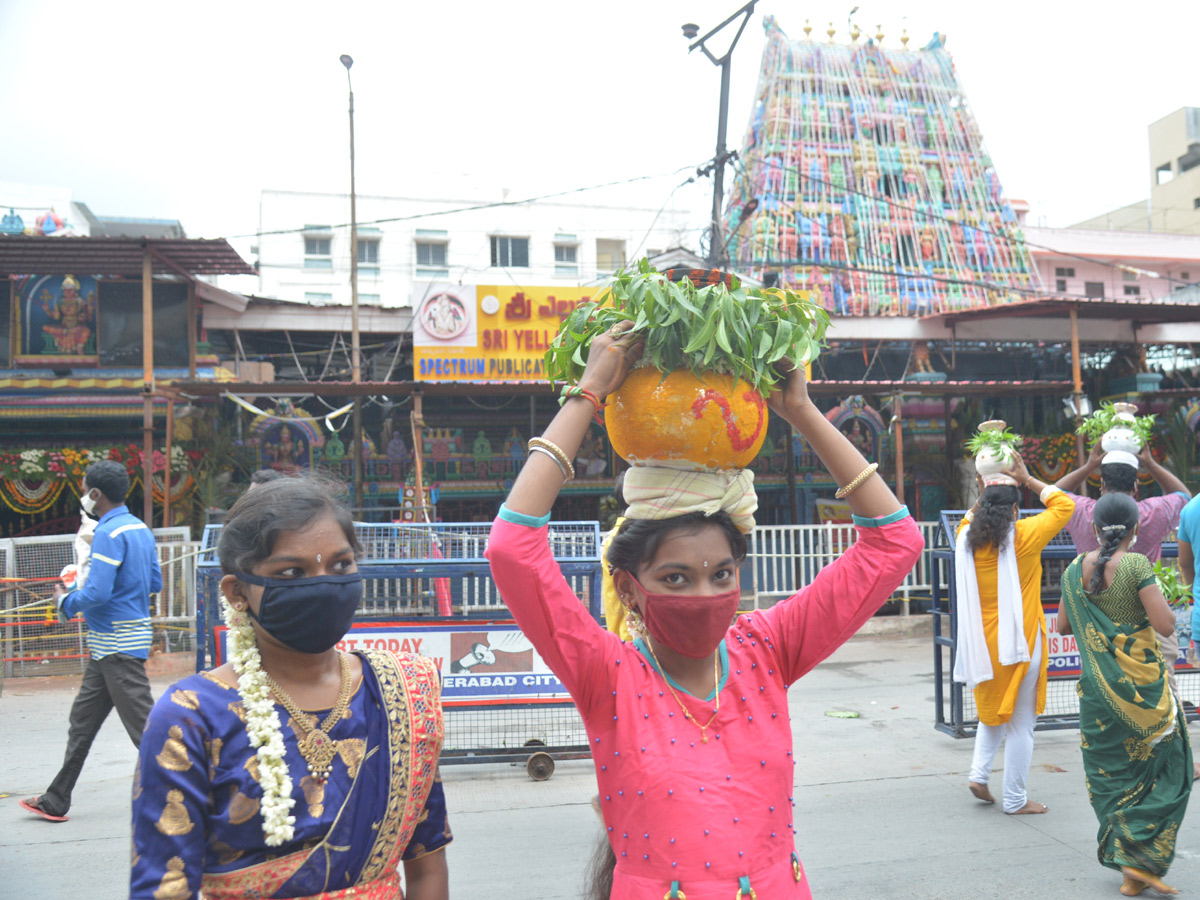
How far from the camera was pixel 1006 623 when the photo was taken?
16.8 feet

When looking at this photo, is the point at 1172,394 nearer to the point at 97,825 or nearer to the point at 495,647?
the point at 495,647

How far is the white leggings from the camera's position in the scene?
16.2 feet

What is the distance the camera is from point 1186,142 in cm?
4166

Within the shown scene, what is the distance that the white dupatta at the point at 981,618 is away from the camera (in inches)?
200

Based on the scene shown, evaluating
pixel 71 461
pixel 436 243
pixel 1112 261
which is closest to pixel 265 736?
pixel 71 461

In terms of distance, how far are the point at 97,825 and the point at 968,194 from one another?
2235 centimetres

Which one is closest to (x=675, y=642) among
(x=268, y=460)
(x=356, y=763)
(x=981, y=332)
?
(x=356, y=763)

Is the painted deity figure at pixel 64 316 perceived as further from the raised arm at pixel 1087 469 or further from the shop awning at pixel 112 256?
the raised arm at pixel 1087 469

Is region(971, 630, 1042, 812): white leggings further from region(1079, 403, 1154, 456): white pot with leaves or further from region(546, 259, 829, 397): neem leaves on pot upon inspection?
region(546, 259, 829, 397): neem leaves on pot

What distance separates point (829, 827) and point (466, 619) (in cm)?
257

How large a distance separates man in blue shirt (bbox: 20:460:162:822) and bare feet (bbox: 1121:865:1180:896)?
5.00m

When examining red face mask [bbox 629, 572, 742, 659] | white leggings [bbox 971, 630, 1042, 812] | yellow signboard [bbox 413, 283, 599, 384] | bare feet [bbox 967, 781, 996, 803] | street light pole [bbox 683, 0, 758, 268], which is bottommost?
bare feet [bbox 967, 781, 996, 803]

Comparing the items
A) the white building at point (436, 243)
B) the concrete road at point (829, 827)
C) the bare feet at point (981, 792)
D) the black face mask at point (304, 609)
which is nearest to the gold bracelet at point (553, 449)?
the black face mask at point (304, 609)

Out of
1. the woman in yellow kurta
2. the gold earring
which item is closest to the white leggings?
the woman in yellow kurta
